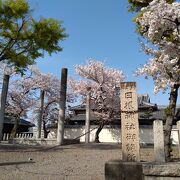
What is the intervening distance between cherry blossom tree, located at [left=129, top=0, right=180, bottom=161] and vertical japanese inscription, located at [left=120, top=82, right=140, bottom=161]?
505 centimetres

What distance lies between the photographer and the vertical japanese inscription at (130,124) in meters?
6.85

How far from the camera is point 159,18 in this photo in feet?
39.9

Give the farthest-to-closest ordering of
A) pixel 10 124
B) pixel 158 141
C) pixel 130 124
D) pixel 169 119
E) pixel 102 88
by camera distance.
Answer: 1. pixel 10 124
2. pixel 102 88
3. pixel 169 119
4. pixel 158 141
5. pixel 130 124

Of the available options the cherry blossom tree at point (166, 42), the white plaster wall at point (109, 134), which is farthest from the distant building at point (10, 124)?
the cherry blossom tree at point (166, 42)

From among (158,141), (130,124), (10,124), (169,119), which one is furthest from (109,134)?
(130,124)

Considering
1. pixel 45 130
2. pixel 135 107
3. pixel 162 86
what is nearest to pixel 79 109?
pixel 45 130

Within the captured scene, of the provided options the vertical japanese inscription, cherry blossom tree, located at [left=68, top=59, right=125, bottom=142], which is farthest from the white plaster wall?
the vertical japanese inscription

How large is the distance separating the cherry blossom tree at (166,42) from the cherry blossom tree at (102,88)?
18.8 meters

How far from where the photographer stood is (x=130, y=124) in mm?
7012

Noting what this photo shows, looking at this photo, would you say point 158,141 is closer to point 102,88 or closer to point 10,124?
point 102,88

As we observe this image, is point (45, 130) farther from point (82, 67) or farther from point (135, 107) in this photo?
point (135, 107)

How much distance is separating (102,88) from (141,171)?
26.8m

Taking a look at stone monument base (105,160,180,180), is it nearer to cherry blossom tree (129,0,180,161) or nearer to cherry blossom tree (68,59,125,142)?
cherry blossom tree (129,0,180,161)

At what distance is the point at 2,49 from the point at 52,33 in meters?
3.61
